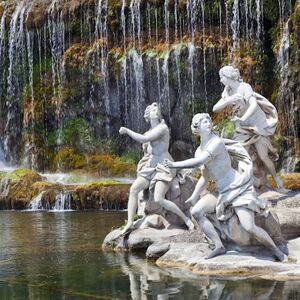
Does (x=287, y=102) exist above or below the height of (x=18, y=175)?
above

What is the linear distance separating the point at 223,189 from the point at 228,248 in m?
0.86

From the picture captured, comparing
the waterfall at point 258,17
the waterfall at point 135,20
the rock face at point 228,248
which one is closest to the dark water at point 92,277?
the rock face at point 228,248

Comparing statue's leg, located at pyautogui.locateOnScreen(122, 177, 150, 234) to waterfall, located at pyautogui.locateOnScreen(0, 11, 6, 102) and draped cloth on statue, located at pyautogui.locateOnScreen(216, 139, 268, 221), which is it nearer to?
draped cloth on statue, located at pyautogui.locateOnScreen(216, 139, 268, 221)

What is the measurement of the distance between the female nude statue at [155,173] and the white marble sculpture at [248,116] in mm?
1059

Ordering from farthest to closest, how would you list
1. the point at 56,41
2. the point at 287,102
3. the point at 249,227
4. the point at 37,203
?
the point at 56,41 → the point at 287,102 → the point at 37,203 → the point at 249,227

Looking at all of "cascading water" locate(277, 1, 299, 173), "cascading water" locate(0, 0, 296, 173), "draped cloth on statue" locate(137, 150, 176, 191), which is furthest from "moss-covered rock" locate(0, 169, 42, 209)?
"draped cloth on statue" locate(137, 150, 176, 191)

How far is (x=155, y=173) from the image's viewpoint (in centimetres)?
1236

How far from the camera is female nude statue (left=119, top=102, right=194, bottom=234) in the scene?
12.2 metres

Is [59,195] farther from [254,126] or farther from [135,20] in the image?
[254,126]

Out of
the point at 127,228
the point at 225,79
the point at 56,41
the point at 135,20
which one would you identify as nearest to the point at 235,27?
the point at 135,20

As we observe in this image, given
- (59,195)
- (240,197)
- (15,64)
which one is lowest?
(59,195)

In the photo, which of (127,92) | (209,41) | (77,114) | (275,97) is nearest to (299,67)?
(275,97)

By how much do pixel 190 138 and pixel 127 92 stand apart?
3.76 metres

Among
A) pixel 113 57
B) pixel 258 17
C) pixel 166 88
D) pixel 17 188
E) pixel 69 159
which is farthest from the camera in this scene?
pixel 113 57
